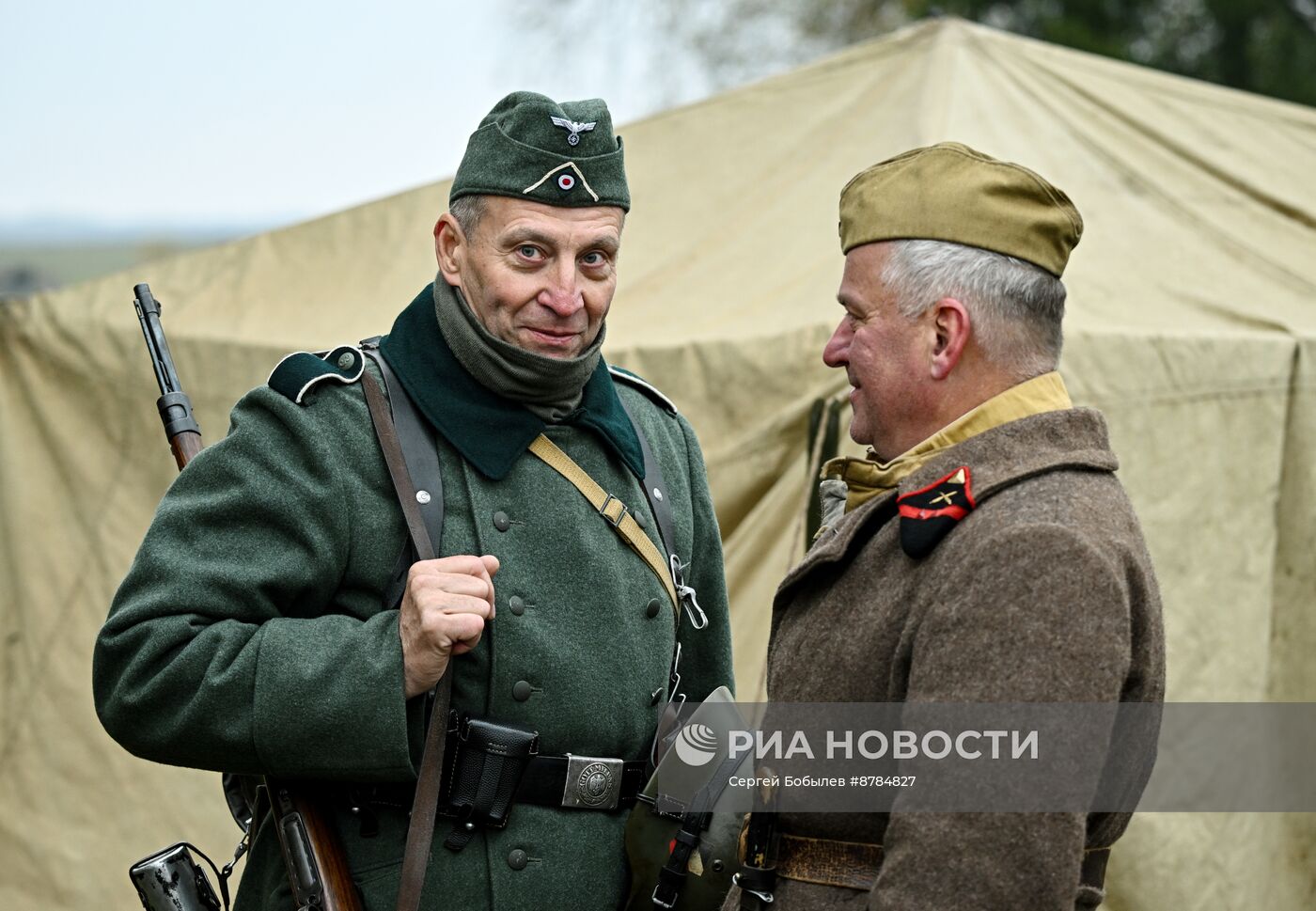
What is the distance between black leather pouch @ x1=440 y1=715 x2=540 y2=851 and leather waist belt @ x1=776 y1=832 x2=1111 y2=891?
0.49 meters

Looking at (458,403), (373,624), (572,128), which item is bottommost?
(373,624)

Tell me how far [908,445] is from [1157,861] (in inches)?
84.8

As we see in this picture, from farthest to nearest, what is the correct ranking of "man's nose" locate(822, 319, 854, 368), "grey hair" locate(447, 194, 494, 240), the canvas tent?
the canvas tent < "grey hair" locate(447, 194, 494, 240) < "man's nose" locate(822, 319, 854, 368)

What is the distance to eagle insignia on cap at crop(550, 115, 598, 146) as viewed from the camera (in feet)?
8.07

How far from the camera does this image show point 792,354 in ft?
12.2

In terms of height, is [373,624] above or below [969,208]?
below

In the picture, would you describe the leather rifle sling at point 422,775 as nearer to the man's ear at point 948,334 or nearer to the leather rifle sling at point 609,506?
the leather rifle sling at point 609,506

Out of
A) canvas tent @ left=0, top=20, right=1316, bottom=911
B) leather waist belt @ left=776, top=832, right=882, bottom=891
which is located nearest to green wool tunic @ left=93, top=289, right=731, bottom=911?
leather waist belt @ left=776, top=832, right=882, bottom=891

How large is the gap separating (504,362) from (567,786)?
2.29ft

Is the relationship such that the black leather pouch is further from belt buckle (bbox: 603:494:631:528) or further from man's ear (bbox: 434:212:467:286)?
man's ear (bbox: 434:212:467:286)

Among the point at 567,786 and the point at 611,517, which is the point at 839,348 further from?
the point at 567,786

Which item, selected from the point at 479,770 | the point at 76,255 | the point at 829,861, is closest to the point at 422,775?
the point at 479,770

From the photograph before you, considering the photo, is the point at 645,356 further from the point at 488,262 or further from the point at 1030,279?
the point at 1030,279

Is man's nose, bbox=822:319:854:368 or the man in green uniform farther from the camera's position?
the man in green uniform
